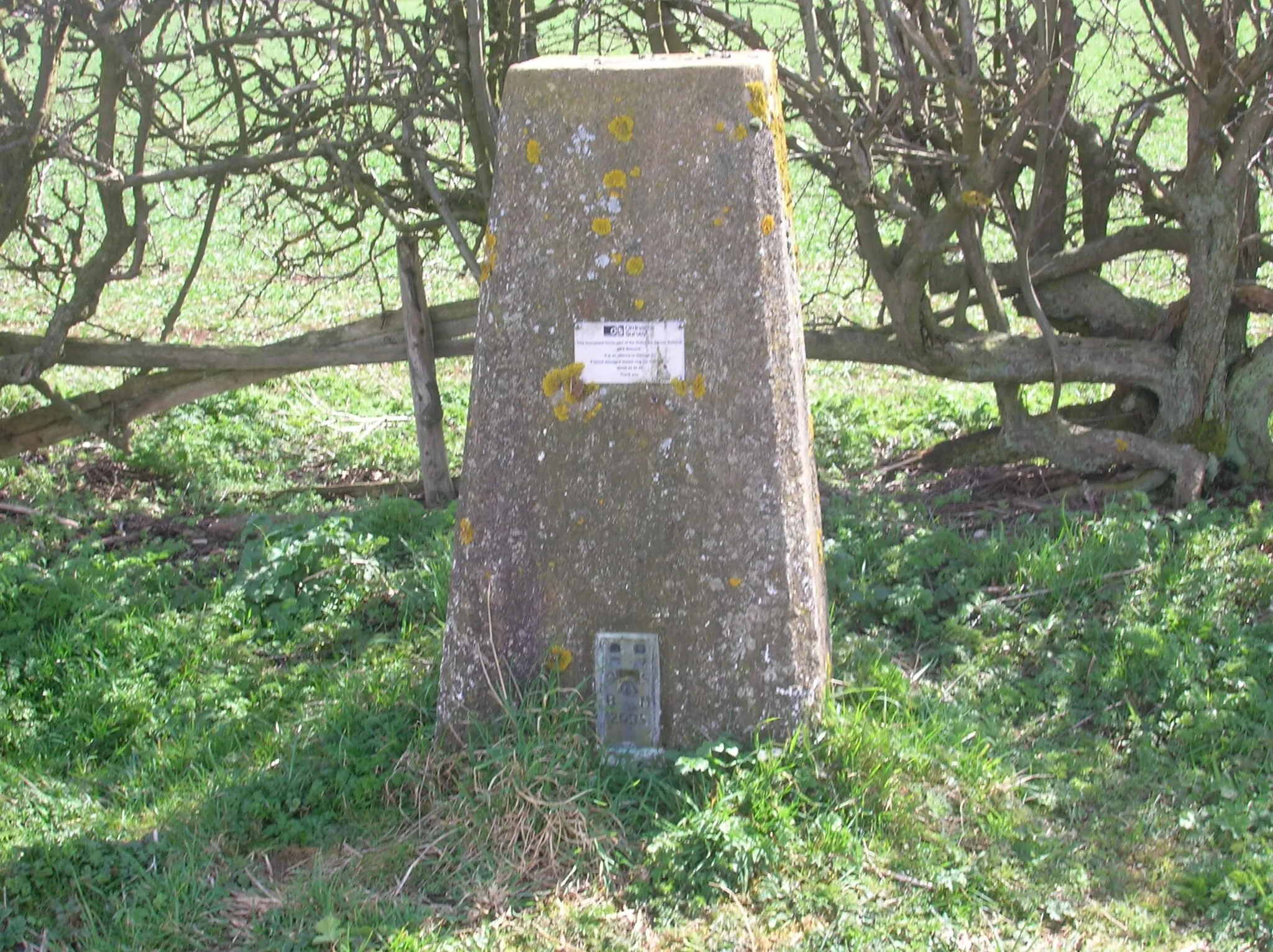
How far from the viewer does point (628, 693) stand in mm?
3461

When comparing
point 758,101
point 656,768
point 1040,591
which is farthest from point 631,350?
point 1040,591

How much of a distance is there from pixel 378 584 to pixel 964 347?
286 centimetres

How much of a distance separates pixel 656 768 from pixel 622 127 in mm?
1753

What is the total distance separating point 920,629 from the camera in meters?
4.37

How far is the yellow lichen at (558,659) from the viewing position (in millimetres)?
3469

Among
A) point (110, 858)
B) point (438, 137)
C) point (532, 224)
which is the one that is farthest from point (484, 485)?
point (438, 137)

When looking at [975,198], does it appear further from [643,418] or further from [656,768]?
[656,768]

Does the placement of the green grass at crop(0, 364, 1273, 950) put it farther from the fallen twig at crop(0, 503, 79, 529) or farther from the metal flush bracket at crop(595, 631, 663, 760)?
the fallen twig at crop(0, 503, 79, 529)

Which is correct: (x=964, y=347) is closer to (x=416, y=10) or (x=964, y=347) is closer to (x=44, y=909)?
(x=416, y=10)

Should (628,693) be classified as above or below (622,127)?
below

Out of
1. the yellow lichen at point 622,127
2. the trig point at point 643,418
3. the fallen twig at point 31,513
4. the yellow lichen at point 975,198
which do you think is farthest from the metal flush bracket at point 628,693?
the fallen twig at point 31,513

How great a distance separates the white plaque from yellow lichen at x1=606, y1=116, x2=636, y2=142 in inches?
18.8

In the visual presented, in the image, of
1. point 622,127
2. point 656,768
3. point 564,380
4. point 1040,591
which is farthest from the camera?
point 1040,591

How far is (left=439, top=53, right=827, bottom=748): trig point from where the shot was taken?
3.20 m
